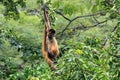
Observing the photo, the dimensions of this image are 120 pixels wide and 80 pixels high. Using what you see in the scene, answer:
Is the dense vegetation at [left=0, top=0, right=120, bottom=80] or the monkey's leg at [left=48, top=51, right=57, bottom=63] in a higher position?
the dense vegetation at [left=0, top=0, right=120, bottom=80]

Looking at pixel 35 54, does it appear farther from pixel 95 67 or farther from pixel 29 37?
pixel 95 67

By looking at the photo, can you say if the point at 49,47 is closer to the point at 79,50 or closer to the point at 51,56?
the point at 51,56

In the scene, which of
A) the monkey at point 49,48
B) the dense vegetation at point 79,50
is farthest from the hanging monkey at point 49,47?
the dense vegetation at point 79,50

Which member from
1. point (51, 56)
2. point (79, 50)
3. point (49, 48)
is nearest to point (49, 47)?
point (49, 48)

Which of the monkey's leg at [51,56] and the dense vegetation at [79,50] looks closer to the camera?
the dense vegetation at [79,50]

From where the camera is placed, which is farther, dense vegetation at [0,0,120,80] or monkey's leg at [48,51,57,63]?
monkey's leg at [48,51,57,63]

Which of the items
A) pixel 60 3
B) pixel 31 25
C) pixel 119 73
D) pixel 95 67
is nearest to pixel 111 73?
pixel 119 73

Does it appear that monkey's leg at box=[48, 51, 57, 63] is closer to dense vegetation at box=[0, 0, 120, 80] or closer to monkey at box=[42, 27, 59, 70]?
monkey at box=[42, 27, 59, 70]

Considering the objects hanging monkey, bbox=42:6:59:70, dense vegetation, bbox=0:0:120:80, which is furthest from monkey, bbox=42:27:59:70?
dense vegetation, bbox=0:0:120:80

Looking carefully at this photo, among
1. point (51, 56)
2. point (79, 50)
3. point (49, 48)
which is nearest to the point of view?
point (79, 50)

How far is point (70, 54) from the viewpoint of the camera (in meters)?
3.21

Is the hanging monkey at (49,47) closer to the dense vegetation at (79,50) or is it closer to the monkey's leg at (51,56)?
the monkey's leg at (51,56)

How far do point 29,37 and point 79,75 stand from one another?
27.8 ft

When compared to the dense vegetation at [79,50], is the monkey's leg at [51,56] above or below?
below
